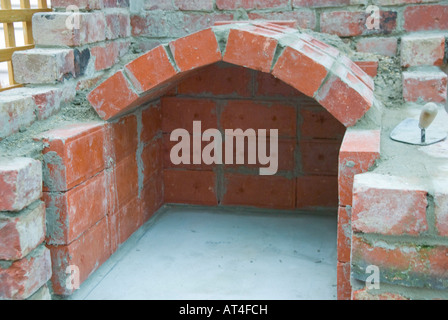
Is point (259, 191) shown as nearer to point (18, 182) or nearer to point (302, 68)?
point (302, 68)

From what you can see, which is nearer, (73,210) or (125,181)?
(73,210)

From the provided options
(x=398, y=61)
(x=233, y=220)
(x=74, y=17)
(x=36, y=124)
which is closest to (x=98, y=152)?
(x=36, y=124)

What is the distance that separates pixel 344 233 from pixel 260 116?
4.88ft

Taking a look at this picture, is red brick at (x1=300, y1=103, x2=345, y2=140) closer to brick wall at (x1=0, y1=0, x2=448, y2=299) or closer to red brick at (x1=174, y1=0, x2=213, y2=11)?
brick wall at (x1=0, y1=0, x2=448, y2=299)

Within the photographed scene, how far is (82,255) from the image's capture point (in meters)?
2.45

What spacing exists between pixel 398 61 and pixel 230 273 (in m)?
1.43

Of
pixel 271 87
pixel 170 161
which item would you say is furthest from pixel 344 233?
pixel 170 161

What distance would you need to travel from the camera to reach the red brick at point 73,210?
7.41 feet

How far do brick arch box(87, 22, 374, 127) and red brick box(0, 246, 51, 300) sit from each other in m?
0.80

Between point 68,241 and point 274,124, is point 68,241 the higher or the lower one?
the lower one

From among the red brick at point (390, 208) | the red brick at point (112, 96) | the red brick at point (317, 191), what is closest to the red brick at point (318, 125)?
the red brick at point (317, 191)

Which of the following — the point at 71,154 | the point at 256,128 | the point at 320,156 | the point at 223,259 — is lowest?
the point at 223,259
